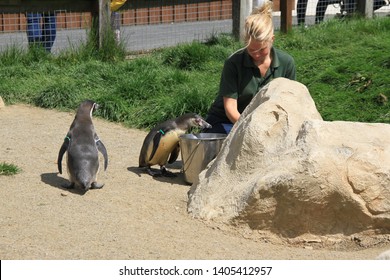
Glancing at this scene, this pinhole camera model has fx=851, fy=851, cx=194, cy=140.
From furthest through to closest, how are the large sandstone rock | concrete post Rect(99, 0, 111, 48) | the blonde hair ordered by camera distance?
concrete post Rect(99, 0, 111, 48)
the blonde hair
the large sandstone rock

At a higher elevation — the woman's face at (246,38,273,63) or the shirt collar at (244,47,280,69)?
the woman's face at (246,38,273,63)

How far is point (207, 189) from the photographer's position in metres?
5.81

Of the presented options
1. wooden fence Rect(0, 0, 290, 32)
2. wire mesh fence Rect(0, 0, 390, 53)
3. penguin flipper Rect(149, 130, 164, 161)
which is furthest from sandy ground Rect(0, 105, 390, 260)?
wire mesh fence Rect(0, 0, 390, 53)

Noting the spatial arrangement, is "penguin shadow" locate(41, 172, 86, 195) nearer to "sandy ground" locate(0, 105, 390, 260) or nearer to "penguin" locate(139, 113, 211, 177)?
"sandy ground" locate(0, 105, 390, 260)

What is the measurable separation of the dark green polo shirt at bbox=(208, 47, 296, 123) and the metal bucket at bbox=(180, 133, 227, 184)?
0.39 m

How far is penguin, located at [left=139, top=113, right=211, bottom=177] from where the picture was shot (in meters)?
6.94

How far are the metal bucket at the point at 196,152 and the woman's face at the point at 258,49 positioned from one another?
681 millimetres

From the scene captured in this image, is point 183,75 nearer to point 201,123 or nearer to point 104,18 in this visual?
point 104,18

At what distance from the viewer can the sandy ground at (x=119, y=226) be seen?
16.5 feet

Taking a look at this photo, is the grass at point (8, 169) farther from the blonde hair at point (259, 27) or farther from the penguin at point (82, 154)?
the blonde hair at point (259, 27)

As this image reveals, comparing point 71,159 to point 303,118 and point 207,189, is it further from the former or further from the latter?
point 303,118

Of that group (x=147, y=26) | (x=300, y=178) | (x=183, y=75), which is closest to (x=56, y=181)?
(x=300, y=178)

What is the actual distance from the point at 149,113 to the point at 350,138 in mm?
3977

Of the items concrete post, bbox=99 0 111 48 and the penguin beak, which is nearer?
the penguin beak
